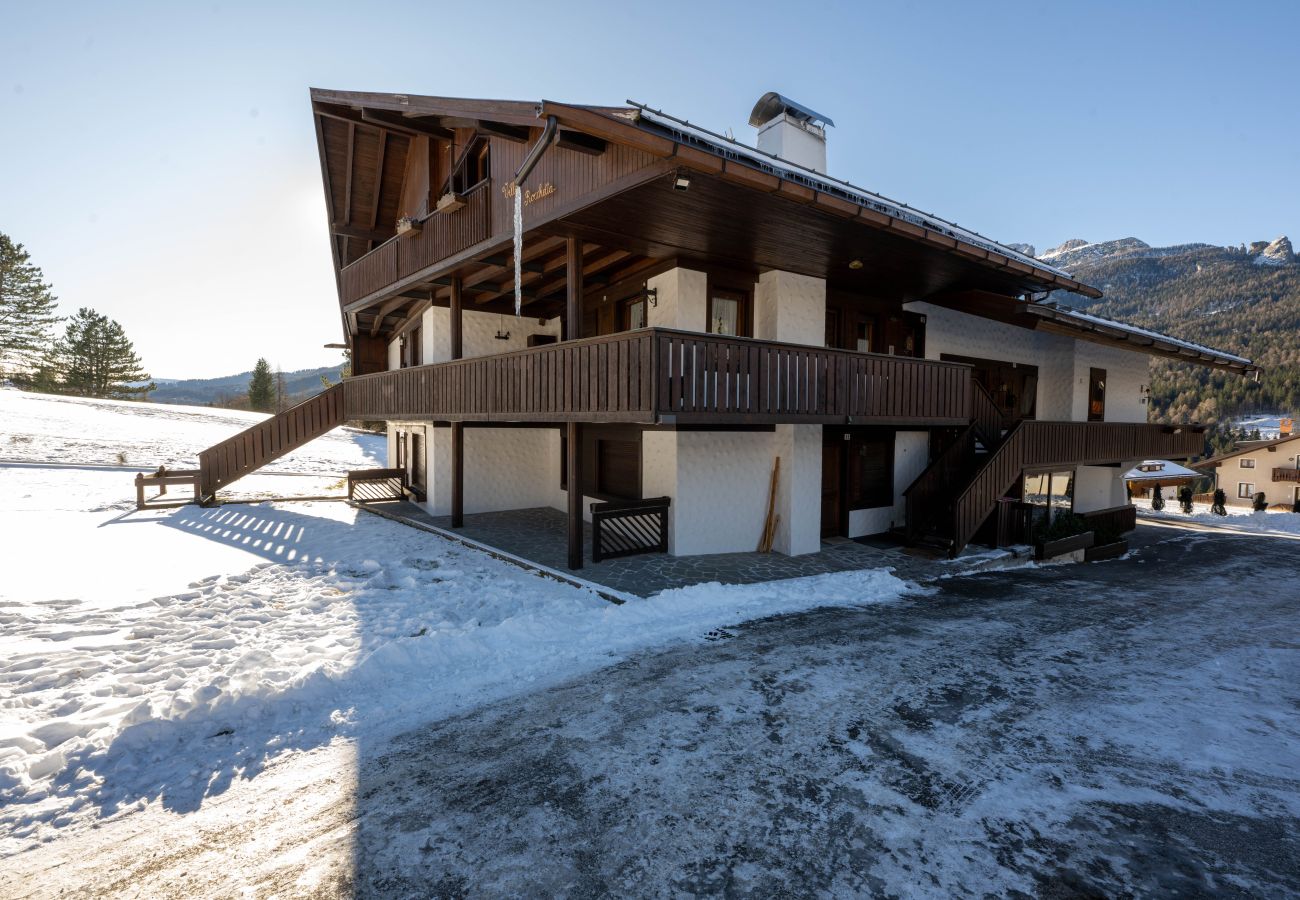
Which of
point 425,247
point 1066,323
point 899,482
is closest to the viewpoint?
point 425,247

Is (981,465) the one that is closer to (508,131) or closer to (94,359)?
(508,131)

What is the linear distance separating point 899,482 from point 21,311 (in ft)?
220

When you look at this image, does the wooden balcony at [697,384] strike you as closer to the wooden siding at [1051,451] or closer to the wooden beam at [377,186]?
the wooden siding at [1051,451]

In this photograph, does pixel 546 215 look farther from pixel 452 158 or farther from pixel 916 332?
pixel 916 332

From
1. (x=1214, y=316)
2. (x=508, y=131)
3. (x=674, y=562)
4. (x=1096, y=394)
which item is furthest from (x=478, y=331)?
(x=1214, y=316)

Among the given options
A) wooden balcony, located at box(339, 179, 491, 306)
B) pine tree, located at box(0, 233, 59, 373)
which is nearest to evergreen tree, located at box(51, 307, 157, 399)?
pine tree, located at box(0, 233, 59, 373)

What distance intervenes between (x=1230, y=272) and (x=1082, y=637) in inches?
7324

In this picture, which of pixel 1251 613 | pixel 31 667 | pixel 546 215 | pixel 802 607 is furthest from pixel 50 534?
pixel 1251 613

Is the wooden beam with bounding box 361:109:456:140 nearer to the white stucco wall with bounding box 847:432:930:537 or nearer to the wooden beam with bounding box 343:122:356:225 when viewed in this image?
the wooden beam with bounding box 343:122:356:225

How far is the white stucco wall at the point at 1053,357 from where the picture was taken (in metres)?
15.2

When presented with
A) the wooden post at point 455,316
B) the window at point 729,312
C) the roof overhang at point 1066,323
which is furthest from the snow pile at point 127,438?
the roof overhang at point 1066,323

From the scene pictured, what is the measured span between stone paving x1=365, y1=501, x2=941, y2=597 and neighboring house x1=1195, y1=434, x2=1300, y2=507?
2106 inches

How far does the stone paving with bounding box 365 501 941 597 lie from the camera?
31.8ft

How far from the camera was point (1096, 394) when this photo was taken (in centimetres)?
1862
